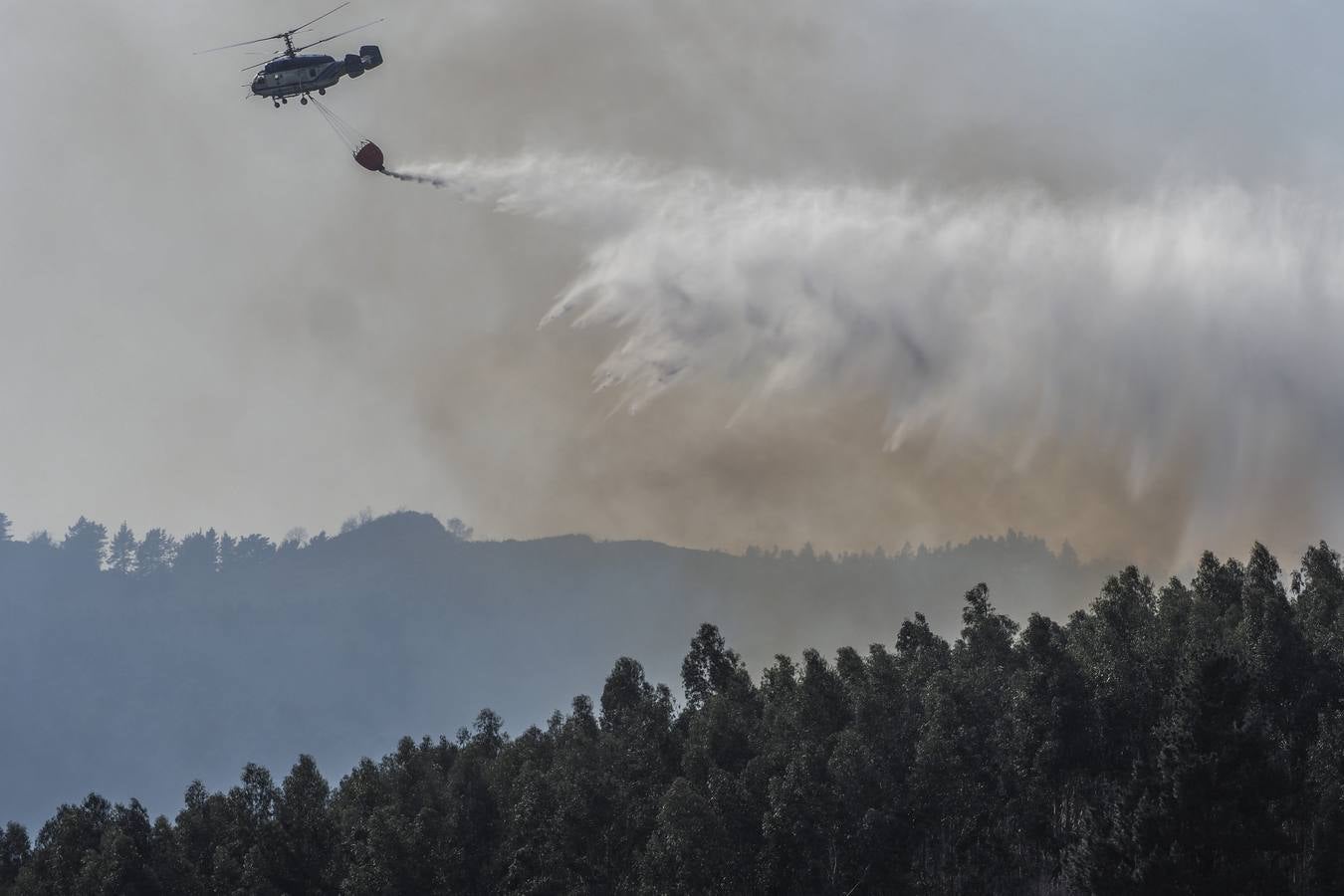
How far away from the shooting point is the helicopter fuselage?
14388 centimetres

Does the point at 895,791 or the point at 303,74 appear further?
the point at 303,74

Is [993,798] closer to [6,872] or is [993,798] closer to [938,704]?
[938,704]

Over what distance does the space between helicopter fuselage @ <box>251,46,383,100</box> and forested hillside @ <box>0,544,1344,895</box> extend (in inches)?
3017

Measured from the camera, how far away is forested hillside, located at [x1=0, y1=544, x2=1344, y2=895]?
3895 inches

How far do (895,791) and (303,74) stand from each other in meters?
97.4

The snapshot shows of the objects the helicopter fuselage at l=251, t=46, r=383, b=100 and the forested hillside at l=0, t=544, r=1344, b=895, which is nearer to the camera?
the forested hillside at l=0, t=544, r=1344, b=895

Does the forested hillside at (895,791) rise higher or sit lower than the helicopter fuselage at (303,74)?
lower

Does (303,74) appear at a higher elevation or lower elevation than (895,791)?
higher

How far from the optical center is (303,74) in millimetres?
144750

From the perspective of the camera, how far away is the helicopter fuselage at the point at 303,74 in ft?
472

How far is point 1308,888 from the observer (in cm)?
10088

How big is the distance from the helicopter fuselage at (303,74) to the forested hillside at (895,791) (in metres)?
76.6

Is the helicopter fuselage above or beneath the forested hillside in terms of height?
above

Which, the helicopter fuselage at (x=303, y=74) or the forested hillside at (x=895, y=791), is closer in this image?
the forested hillside at (x=895, y=791)
